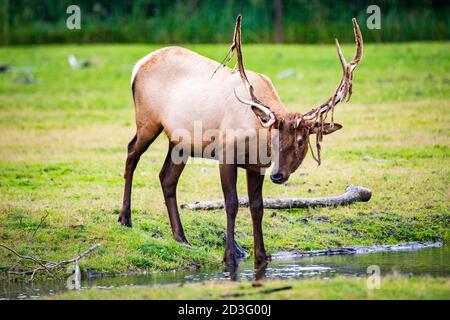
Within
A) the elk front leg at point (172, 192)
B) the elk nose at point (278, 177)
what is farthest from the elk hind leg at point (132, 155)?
the elk nose at point (278, 177)

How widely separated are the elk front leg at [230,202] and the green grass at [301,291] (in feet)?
4.75

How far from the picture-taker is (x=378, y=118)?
853 inches

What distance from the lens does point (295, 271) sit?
12.3m

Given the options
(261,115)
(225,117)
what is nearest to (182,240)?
(225,117)

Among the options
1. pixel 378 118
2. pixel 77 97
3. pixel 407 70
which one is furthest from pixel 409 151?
pixel 77 97

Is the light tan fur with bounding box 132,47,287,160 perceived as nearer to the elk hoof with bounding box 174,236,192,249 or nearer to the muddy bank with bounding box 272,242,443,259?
the elk hoof with bounding box 174,236,192,249

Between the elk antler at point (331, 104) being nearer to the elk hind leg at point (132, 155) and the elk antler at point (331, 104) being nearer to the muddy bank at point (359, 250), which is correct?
the muddy bank at point (359, 250)

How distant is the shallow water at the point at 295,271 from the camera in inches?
466

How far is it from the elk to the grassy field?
2.31ft

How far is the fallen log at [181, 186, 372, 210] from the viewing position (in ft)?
48.4

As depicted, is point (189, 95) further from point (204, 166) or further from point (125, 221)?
point (204, 166)

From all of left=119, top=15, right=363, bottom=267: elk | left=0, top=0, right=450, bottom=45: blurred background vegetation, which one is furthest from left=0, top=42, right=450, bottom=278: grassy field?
left=0, top=0, right=450, bottom=45: blurred background vegetation

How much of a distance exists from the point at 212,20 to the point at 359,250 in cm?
1891
